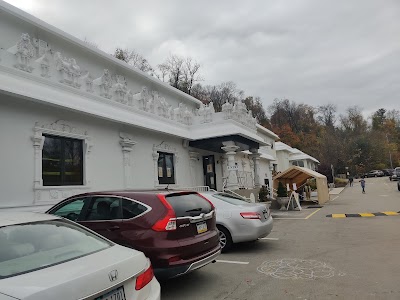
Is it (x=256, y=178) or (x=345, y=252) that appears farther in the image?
(x=256, y=178)

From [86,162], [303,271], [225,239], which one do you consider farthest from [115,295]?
[86,162]

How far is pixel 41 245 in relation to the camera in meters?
2.89

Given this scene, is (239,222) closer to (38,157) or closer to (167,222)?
(167,222)

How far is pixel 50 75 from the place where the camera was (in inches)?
407

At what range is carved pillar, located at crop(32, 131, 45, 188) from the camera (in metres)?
9.20

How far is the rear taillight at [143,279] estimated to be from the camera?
2879 millimetres

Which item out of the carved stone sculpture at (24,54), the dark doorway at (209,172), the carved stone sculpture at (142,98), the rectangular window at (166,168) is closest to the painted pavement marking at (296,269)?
the carved stone sculpture at (24,54)

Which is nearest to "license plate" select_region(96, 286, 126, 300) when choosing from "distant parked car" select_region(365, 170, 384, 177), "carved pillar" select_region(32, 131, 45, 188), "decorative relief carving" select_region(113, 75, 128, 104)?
"carved pillar" select_region(32, 131, 45, 188)

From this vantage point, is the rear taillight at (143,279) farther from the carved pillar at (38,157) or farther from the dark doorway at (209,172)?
the dark doorway at (209,172)

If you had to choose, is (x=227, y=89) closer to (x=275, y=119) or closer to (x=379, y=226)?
(x=275, y=119)

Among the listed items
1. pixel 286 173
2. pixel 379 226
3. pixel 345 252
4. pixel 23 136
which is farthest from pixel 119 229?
pixel 286 173

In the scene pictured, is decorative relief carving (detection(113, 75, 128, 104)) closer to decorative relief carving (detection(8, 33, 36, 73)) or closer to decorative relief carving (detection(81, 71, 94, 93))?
decorative relief carving (detection(81, 71, 94, 93))

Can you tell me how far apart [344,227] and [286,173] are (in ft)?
37.6

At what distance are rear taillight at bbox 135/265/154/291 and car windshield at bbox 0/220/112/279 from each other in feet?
1.63
